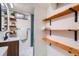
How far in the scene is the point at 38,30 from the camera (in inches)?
67.4

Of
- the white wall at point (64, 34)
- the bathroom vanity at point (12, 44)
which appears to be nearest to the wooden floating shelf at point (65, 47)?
the white wall at point (64, 34)

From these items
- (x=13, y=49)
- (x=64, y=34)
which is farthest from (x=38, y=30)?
(x=13, y=49)

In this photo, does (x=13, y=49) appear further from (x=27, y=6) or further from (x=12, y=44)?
(x=27, y=6)

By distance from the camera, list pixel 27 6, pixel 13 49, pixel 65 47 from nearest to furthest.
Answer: pixel 65 47, pixel 27 6, pixel 13 49

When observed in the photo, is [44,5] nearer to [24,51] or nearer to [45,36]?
[45,36]

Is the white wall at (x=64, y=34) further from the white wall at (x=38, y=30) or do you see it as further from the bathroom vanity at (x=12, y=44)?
the bathroom vanity at (x=12, y=44)

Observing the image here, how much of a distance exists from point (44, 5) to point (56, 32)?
0.49 metres

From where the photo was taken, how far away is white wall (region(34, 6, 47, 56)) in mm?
1670

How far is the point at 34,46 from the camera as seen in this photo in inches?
68.3

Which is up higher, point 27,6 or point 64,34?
point 27,6

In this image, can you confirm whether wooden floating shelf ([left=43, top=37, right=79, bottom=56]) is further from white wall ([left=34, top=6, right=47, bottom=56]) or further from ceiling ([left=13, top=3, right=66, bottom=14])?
ceiling ([left=13, top=3, right=66, bottom=14])

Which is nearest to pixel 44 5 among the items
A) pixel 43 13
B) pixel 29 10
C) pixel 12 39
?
pixel 43 13

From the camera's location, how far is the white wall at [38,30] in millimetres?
1670

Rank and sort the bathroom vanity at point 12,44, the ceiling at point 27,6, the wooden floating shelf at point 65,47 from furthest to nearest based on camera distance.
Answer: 1. the bathroom vanity at point 12,44
2. the ceiling at point 27,6
3. the wooden floating shelf at point 65,47
